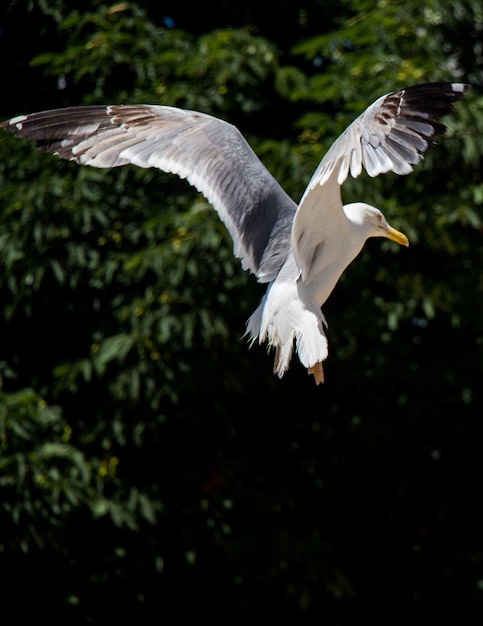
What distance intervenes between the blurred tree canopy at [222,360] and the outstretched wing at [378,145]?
1.79m

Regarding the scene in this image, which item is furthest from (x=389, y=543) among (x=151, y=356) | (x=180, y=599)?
(x=151, y=356)

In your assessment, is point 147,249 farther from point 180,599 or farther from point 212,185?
point 180,599

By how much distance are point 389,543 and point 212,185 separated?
10.2ft

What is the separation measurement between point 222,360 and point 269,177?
162 cm

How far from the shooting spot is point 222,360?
22.0 ft

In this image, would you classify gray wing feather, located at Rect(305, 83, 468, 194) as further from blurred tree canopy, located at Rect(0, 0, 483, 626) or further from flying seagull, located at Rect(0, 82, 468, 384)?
blurred tree canopy, located at Rect(0, 0, 483, 626)

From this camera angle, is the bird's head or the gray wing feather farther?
the bird's head

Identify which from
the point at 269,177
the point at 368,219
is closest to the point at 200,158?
the point at 269,177

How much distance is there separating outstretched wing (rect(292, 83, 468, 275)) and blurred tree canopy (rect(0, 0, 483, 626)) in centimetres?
179

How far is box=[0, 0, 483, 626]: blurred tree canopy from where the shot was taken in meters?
6.54

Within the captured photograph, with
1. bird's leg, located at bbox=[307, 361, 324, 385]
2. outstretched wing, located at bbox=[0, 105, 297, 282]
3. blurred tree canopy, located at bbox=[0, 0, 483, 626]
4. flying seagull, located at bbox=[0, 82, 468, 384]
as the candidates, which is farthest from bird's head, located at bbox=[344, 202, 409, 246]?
blurred tree canopy, located at bbox=[0, 0, 483, 626]

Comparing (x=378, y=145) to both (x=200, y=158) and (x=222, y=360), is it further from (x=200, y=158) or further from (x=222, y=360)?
(x=222, y=360)

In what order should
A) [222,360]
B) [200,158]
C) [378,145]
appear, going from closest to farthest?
[378,145]
[200,158]
[222,360]

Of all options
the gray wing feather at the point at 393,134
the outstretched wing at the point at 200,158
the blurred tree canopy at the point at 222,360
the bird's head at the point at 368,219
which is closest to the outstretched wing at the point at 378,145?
the gray wing feather at the point at 393,134
